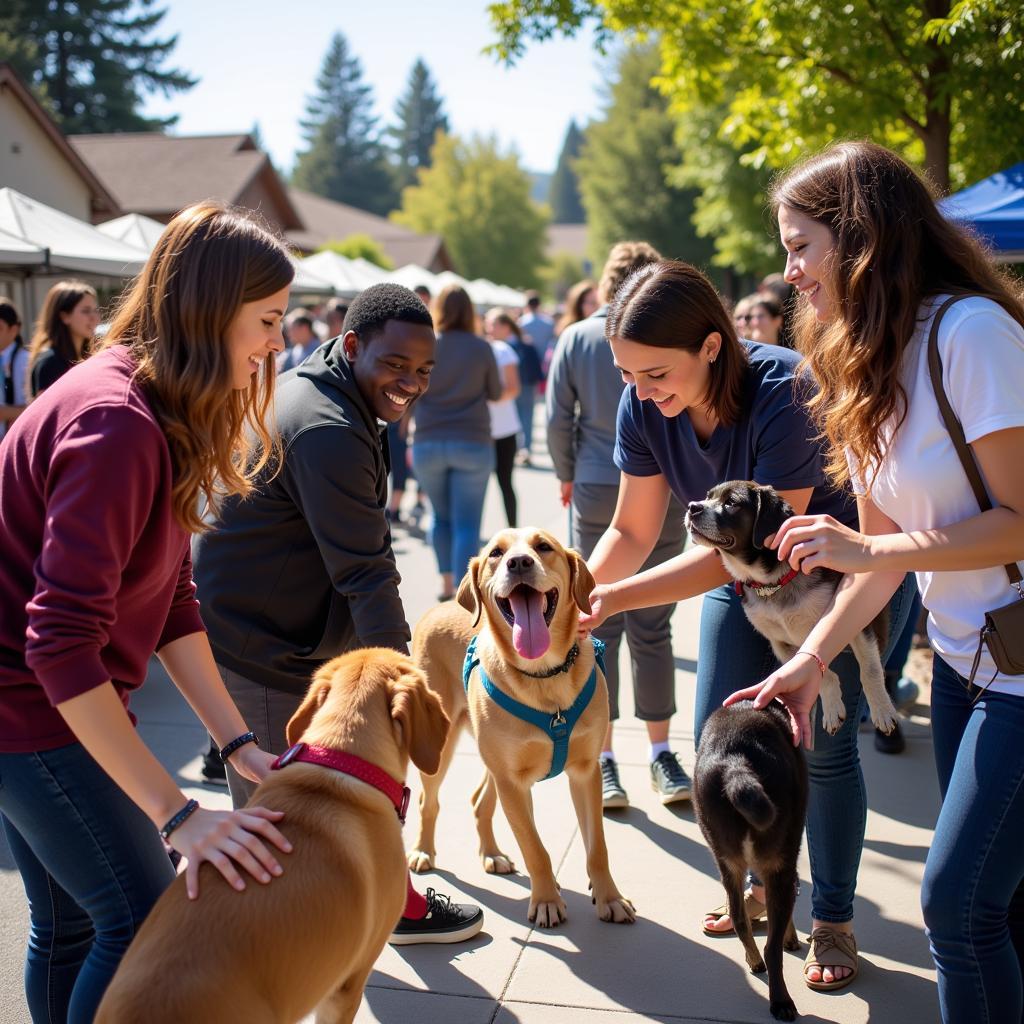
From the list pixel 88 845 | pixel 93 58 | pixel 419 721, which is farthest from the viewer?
pixel 93 58

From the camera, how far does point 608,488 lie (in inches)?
224

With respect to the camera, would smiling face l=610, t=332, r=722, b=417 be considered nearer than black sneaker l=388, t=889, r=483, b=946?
Yes

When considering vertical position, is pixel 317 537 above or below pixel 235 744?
above

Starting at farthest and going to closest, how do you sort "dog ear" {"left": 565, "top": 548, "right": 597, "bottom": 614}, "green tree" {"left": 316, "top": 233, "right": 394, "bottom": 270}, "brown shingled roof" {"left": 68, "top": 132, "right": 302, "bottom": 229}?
"green tree" {"left": 316, "top": 233, "right": 394, "bottom": 270} → "brown shingled roof" {"left": 68, "top": 132, "right": 302, "bottom": 229} → "dog ear" {"left": 565, "top": 548, "right": 597, "bottom": 614}

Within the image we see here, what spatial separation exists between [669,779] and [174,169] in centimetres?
3390

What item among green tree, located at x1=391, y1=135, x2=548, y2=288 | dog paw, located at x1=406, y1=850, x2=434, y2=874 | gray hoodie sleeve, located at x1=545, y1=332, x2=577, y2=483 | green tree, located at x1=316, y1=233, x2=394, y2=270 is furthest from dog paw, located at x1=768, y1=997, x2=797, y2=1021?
green tree, located at x1=391, y1=135, x2=548, y2=288

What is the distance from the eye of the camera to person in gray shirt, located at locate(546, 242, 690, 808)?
17.4 ft

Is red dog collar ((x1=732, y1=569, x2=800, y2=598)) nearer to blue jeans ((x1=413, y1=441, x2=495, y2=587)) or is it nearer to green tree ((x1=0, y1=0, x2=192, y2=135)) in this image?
blue jeans ((x1=413, y1=441, x2=495, y2=587))

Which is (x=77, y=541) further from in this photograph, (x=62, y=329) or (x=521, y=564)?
(x=62, y=329)

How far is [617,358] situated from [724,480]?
606mm

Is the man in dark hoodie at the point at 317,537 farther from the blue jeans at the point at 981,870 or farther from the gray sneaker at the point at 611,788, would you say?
the gray sneaker at the point at 611,788

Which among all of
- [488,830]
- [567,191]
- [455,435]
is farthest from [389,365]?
[567,191]

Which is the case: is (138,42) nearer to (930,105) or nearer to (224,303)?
(930,105)

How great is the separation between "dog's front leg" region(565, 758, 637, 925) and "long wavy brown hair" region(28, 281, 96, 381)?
17.0 ft
